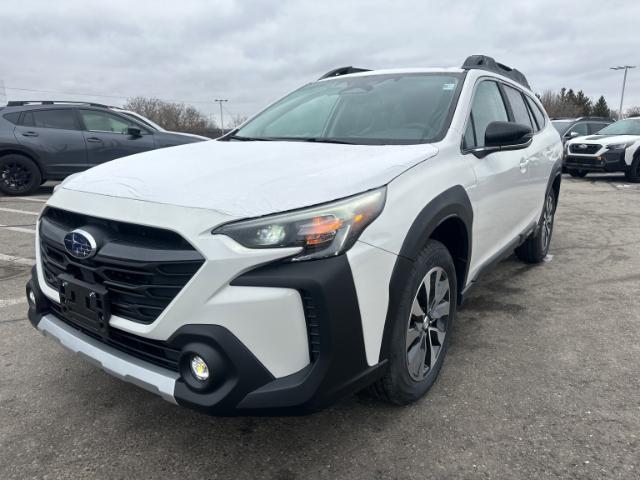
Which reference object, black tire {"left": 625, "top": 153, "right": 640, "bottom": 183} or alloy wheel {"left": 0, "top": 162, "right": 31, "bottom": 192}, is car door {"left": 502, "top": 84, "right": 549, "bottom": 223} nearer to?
alloy wheel {"left": 0, "top": 162, "right": 31, "bottom": 192}

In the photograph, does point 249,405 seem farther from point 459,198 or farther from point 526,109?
point 526,109

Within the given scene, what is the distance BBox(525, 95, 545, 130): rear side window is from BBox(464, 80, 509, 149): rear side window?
1.08 metres

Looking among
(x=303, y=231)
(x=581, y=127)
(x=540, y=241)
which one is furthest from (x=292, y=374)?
(x=581, y=127)

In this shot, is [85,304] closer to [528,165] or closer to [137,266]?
[137,266]

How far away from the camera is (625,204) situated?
8.76 m

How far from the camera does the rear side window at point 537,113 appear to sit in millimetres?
4699

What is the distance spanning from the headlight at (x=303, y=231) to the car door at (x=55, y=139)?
832cm

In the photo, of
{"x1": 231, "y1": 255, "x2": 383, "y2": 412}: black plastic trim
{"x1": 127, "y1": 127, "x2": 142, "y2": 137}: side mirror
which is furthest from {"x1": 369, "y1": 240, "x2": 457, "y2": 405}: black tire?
{"x1": 127, "y1": 127, "x2": 142, "y2": 137}: side mirror

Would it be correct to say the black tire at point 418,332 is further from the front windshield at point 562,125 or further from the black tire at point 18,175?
the front windshield at point 562,125

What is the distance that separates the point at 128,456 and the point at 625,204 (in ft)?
29.8

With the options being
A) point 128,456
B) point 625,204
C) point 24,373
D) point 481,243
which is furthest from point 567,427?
point 625,204

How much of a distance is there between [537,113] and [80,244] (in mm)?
4310

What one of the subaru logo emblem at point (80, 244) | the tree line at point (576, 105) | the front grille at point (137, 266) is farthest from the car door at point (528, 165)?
the tree line at point (576, 105)

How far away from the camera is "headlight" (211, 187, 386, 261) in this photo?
1.78 meters
